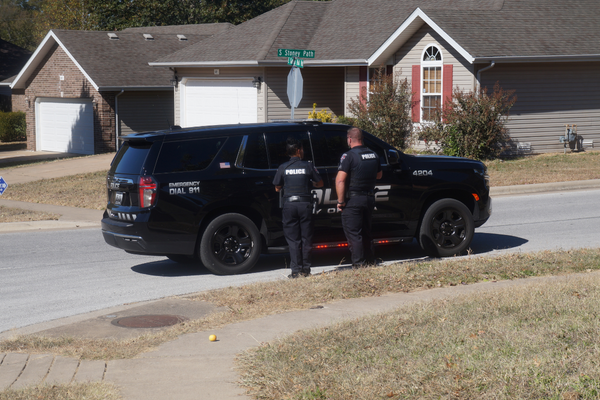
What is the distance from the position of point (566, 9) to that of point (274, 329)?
21668 millimetres

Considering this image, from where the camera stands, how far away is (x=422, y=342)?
18.0 ft

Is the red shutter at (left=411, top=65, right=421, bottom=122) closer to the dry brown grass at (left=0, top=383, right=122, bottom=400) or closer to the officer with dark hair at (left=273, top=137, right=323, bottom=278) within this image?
the officer with dark hair at (left=273, top=137, right=323, bottom=278)

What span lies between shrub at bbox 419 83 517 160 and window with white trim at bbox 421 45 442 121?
99cm

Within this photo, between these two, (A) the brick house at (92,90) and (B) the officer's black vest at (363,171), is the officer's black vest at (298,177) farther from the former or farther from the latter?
(A) the brick house at (92,90)

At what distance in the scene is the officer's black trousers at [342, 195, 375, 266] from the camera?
8578mm

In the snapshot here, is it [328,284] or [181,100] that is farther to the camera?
[181,100]

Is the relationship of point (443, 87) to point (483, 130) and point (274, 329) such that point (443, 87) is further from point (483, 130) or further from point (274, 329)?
point (274, 329)

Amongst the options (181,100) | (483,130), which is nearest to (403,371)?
(483,130)

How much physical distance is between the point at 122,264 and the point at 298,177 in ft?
10.6

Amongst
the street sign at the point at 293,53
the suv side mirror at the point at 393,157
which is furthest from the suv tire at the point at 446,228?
the street sign at the point at 293,53

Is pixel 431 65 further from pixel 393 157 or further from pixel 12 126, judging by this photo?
pixel 12 126

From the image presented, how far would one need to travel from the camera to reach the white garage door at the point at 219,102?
25359mm

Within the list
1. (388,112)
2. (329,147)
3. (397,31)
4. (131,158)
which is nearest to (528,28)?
(397,31)

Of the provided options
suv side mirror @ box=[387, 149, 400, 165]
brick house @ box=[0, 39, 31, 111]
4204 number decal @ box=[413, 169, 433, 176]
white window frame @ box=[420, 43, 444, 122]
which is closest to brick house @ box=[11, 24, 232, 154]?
brick house @ box=[0, 39, 31, 111]
